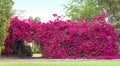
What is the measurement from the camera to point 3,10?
72.4ft

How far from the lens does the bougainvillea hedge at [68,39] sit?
26.8 m

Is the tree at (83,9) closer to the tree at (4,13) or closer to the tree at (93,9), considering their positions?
the tree at (93,9)

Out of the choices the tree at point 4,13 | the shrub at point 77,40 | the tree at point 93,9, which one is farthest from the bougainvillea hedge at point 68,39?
the tree at point 93,9

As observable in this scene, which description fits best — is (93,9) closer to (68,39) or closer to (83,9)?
(83,9)

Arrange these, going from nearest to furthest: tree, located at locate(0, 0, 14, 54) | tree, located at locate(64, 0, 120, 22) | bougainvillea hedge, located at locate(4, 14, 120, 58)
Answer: tree, located at locate(0, 0, 14, 54)
bougainvillea hedge, located at locate(4, 14, 120, 58)
tree, located at locate(64, 0, 120, 22)

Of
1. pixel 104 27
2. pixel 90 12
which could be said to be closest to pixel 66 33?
pixel 104 27

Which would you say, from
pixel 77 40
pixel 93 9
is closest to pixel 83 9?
pixel 93 9

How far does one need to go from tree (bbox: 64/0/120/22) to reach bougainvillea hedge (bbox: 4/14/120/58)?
10.4 m

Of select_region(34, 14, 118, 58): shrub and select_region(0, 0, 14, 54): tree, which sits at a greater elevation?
select_region(0, 0, 14, 54): tree

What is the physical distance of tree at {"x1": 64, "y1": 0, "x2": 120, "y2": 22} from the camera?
3828 cm

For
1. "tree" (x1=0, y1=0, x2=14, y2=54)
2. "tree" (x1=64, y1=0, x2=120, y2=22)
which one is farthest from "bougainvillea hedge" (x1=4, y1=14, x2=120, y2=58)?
"tree" (x1=64, y1=0, x2=120, y2=22)

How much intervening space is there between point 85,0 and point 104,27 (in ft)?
75.1

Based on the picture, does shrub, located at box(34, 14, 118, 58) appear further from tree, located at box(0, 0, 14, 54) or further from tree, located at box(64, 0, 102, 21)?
tree, located at box(64, 0, 102, 21)

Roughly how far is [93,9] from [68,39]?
19537 mm
